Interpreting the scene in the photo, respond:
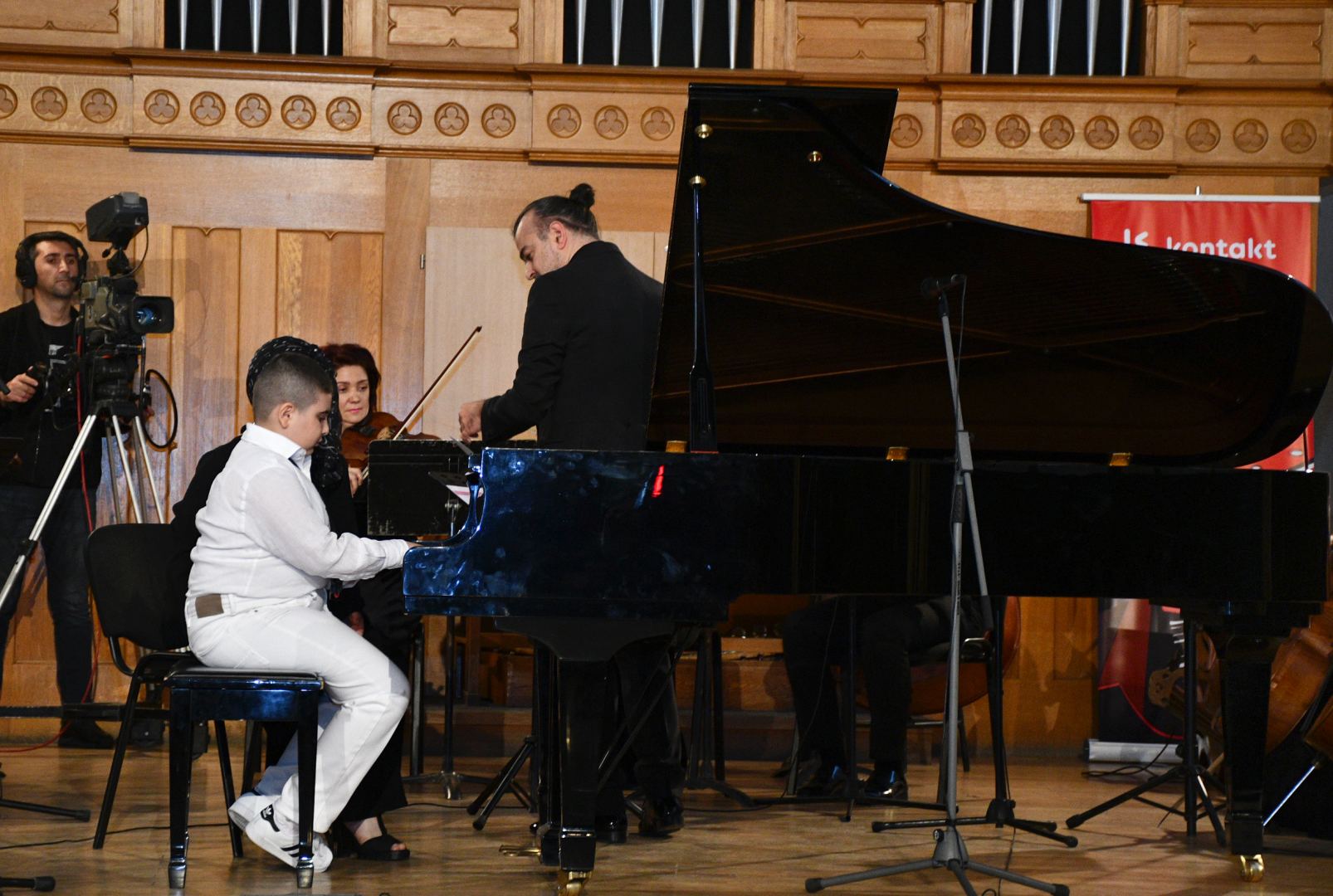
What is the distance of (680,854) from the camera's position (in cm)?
380

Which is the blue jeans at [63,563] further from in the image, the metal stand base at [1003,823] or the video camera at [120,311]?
the metal stand base at [1003,823]

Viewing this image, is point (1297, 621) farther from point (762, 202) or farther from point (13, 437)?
point (13, 437)

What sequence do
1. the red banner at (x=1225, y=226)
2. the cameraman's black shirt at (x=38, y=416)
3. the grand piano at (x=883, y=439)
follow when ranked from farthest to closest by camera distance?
1. the red banner at (x=1225, y=226)
2. the cameraman's black shirt at (x=38, y=416)
3. the grand piano at (x=883, y=439)

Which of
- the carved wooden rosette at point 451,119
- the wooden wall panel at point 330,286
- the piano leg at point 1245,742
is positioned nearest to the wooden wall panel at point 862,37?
the carved wooden rosette at point 451,119

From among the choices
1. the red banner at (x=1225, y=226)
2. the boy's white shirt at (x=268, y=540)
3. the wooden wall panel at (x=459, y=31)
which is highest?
the wooden wall panel at (x=459, y=31)

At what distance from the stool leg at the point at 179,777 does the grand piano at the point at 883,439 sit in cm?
65

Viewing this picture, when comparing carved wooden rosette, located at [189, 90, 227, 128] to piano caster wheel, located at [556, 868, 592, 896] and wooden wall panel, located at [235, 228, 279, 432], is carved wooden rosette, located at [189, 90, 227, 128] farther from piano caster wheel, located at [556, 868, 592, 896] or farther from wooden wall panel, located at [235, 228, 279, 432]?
piano caster wheel, located at [556, 868, 592, 896]

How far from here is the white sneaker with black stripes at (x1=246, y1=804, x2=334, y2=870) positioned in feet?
11.1

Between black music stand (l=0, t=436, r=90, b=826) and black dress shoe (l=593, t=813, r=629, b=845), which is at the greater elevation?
black music stand (l=0, t=436, r=90, b=826)

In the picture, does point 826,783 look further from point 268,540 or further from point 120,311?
point 120,311

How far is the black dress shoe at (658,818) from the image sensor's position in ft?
13.2

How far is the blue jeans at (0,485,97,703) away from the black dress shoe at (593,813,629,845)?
2469mm

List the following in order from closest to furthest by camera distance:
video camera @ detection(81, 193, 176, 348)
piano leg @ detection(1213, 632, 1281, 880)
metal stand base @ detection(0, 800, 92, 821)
Result: 1. piano leg @ detection(1213, 632, 1281, 880)
2. metal stand base @ detection(0, 800, 92, 821)
3. video camera @ detection(81, 193, 176, 348)

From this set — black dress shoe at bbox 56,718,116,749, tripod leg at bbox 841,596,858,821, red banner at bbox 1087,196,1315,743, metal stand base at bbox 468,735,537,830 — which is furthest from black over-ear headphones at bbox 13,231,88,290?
red banner at bbox 1087,196,1315,743
